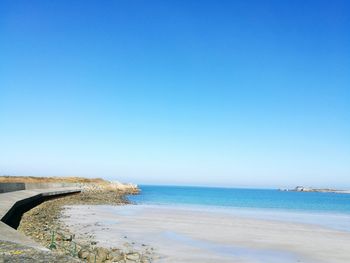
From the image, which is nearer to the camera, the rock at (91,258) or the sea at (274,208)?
the rock at (91,258)

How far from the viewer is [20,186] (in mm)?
43094

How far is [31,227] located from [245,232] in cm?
1272

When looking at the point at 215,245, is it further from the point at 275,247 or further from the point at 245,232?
the point at 245,232

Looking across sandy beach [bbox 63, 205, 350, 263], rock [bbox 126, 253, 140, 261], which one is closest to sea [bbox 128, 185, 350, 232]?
sandy beach [bbox 63, 205, 350, 263]

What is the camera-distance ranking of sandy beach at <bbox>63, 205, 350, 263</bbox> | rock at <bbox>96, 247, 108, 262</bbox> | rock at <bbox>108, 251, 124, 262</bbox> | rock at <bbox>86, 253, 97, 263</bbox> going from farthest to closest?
sandy beach at <bbox>63, 205, 350, 263</bbox>, rock at <bbox>108, 251, 124, 262</bbox>, rock at <bbox>96, 247, 108, 262</bbox>, rock at <bbox>86, 253, 97, 263</bbox>

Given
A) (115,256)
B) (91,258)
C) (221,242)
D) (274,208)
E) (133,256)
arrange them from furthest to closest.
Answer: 1. (274,208)
2. (221,242)
3. (133,256)
4. (115,256)
5. (91,258)

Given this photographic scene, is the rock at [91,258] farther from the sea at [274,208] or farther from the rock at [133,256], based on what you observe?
the sea at [274,208]

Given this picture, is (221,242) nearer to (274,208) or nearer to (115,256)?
(115,256)

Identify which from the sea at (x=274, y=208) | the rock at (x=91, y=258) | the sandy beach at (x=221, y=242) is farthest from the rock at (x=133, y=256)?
the sea at (x=274, y=208)

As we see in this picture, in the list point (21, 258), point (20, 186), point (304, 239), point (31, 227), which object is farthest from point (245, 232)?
point (20, 186)

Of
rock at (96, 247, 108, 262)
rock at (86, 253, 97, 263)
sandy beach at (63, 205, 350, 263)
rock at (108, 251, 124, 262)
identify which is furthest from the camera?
sandy beach at (63, 205, 350, 263)

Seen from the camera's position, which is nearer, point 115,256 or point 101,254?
point 101,254

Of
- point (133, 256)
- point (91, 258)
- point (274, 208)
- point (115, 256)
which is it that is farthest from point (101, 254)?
point (274, 208)

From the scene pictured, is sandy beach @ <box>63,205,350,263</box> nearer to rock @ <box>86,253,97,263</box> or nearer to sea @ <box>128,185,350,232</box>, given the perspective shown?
rock @ <box>86,253,97,263</box>
